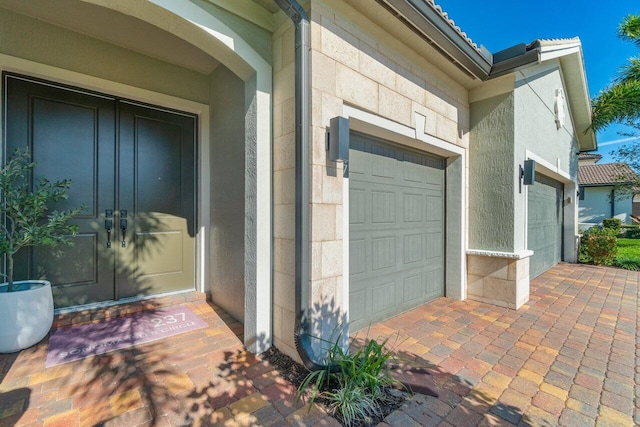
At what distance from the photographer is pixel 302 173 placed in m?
2.49

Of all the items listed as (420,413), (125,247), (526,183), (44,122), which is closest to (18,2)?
(44,122)

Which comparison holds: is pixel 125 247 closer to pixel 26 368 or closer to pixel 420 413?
pixel 26 368

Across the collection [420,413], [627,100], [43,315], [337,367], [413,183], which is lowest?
[420,413]

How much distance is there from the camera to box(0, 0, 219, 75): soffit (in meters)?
2.97

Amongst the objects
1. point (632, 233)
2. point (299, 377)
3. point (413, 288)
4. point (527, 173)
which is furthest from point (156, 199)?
point (632, 233)

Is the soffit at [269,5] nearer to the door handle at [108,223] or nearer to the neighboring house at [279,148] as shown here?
the neighboring house at [279,148]

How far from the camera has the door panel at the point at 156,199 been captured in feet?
12.7

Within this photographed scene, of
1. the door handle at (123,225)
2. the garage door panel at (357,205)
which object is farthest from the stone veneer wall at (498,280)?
the door handle at (123,225)

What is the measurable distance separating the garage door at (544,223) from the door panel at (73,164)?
7381mm

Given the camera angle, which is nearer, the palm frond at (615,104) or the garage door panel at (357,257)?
the garage door panel at (357,257)

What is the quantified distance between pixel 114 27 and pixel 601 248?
37.5 ft

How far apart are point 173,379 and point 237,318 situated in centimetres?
119

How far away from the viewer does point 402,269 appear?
4.08 metres

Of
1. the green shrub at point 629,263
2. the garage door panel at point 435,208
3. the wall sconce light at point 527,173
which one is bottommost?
the green shrub at point 629,263
